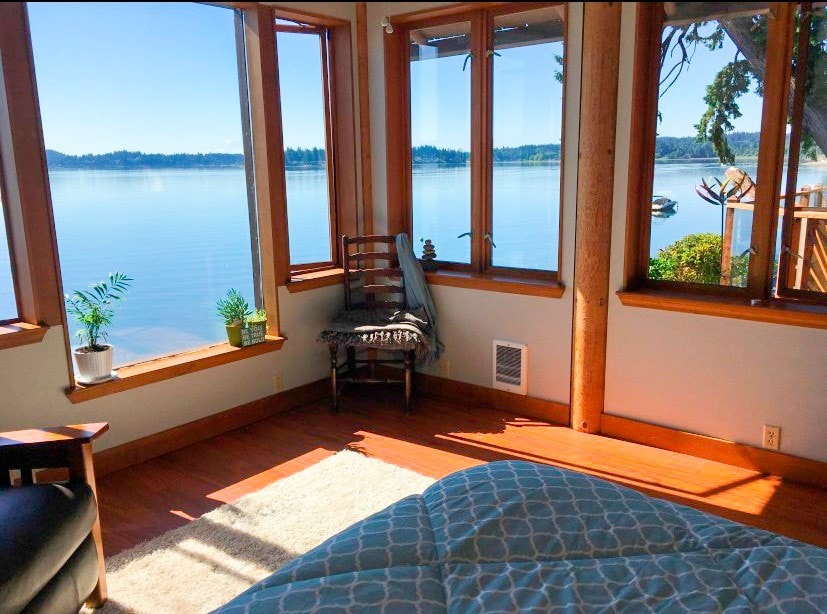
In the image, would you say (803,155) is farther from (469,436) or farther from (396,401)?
(396,401)

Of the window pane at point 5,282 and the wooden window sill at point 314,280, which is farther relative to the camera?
the wooden window sill at point 314,280

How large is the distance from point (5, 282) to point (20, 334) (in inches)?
10.7

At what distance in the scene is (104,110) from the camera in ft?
9.74

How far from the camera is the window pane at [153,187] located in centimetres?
290

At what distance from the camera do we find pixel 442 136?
4.08 metres

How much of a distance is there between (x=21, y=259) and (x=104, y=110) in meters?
0.76

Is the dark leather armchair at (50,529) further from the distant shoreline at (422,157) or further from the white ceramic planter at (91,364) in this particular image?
the distant shoreline at (422,157)

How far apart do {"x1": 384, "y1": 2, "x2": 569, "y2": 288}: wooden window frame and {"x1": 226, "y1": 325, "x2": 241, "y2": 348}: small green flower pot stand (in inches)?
47.1

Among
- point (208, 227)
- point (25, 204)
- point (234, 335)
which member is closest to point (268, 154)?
point (208, 227)

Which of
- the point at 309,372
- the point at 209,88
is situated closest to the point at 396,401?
the point at 309,372

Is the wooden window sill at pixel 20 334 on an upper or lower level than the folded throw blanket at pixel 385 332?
upper

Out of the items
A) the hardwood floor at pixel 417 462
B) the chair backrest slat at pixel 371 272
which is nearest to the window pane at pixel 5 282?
the hardwood floor at pixel 417 462

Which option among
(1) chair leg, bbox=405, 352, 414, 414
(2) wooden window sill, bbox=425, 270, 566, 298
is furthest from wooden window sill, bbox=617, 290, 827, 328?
(1) chair leg, bbox=405, 352, 414, 414

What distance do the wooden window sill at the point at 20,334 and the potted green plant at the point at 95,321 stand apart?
0.64 feet
